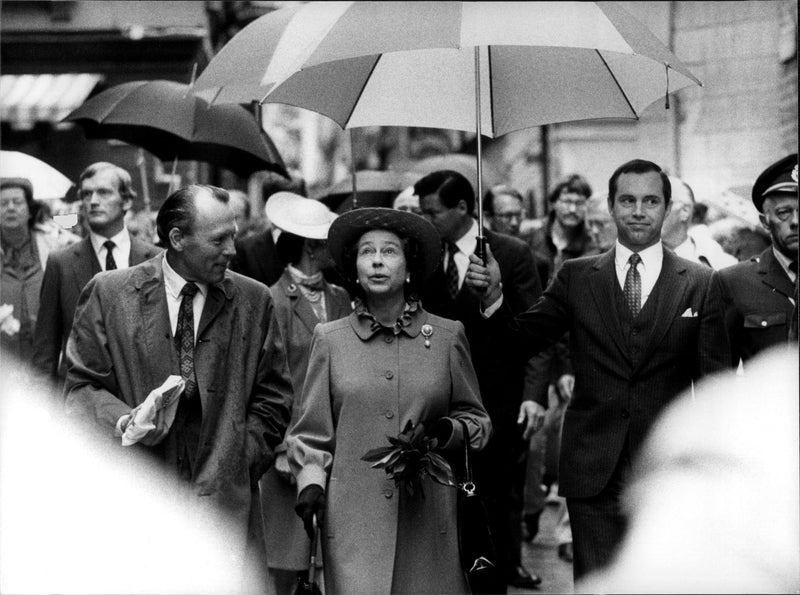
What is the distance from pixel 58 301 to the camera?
29.8 feet

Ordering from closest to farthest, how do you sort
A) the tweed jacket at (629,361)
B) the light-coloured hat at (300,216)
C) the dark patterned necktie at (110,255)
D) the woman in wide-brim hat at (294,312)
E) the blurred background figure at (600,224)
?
the tweed jacket at (629,361) → the woman in wide-brim hat at (294,312) → the dark patterned necktie at (110,255) → the light-coloured hat at (300,216) → the blurred background figure at (600,224)

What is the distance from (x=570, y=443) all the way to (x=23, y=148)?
1475cm

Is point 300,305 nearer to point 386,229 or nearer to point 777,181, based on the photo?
point 386,229

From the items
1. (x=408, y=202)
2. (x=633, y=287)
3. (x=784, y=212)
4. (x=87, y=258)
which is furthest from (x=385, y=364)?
(x=408, y=202)

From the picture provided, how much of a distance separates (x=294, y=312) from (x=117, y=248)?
3.56 ft

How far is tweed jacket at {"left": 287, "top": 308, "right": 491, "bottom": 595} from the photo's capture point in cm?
719

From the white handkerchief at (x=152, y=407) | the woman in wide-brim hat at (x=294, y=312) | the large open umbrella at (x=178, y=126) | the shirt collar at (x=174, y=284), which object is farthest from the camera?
the large open umbrella at (x=178, y=126)

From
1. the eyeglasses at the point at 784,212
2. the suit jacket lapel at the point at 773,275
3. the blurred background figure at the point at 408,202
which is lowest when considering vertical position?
the suit jacket lapel at the point at 773,275

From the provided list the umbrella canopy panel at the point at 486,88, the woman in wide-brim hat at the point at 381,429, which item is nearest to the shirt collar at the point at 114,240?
the umbrella canopy panel at the point at 486,88

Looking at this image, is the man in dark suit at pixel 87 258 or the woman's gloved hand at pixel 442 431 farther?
the man in dark suit at pixel 87 258

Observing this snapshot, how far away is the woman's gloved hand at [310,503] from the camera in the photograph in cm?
703

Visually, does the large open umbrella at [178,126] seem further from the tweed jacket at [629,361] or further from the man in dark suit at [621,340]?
the tweed jacket at [629,361]

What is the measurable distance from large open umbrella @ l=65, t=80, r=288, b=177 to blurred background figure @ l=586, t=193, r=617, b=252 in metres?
2.37

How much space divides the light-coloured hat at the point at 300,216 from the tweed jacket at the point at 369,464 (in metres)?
2.19
